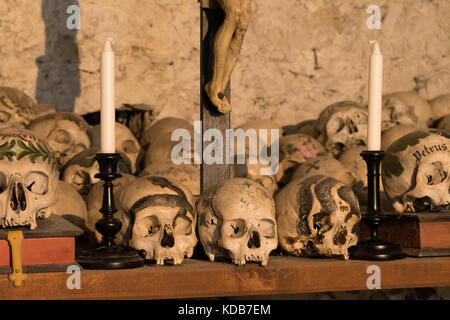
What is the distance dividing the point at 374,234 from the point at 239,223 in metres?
0.37

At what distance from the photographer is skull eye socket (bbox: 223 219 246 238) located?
7.24 ft

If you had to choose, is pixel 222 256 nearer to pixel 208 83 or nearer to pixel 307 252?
pixel 307 252

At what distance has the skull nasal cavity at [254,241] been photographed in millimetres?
2209

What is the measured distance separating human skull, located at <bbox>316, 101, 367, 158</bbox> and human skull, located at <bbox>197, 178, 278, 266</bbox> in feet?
4.81

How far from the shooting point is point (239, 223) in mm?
2217

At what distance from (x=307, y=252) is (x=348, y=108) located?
150 cm

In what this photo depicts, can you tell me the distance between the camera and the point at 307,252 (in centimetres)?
234

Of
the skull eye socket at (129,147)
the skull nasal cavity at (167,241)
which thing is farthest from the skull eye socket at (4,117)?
the skull nasal cavity at (167,241)

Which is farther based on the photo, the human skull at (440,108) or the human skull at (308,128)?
the human skull at (440,108)

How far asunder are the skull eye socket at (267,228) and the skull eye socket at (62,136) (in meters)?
1.43

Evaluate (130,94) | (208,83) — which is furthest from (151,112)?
(208,83)
